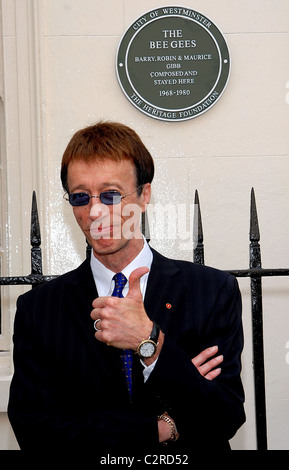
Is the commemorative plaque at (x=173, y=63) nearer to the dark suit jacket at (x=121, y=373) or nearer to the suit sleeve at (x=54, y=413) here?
the dark suit jacket at (x=121, y=373)

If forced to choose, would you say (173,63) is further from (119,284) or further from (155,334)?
(155,334)

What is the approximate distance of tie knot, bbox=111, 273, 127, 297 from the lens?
2.34 meters

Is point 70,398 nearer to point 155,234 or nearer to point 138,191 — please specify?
point 138,191

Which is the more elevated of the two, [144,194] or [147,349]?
[144,194]

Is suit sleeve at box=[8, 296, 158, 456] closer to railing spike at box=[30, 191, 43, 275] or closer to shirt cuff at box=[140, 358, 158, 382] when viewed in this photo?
shirt cuff at box=[140, 358, 158, 382]

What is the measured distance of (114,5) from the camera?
384cm

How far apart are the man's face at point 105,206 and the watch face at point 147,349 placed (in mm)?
399

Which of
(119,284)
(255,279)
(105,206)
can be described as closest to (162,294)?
(119,284)

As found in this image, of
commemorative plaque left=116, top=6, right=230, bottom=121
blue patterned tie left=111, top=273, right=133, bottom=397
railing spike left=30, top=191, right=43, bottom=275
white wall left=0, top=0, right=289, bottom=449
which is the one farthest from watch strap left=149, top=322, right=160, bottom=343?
commemorative plaque left=116, top=6, right=230, bottom=121

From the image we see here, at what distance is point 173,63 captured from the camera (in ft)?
12.8

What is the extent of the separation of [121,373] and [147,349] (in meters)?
0.23

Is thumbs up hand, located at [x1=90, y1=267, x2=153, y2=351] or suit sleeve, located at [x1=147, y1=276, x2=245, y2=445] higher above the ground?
thumbs up hand, located at [x1=90, y1=267, x2=153, y2=351]

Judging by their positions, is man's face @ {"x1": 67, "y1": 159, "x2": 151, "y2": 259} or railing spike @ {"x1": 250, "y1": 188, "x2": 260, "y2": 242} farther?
railing spike @ {"x1": 250, "y1": 188, "x2": 260, "y2": 242}

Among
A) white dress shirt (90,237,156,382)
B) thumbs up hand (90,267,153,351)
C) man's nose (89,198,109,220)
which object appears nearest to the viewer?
thumbs up hand (90,267,153,351)
